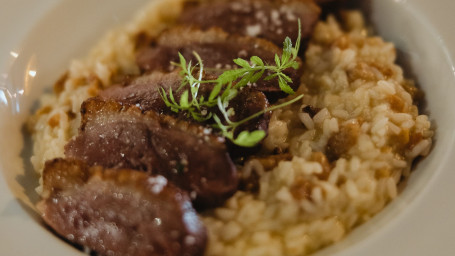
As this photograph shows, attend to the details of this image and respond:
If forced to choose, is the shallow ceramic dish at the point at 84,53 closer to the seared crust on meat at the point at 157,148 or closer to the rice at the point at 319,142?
the rice at the point at 319,142

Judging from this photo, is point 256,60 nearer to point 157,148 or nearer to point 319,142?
point 319,142

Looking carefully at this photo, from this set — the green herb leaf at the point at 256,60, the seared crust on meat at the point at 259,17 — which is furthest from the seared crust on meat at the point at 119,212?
the seared crust on meat at the point at 259,17

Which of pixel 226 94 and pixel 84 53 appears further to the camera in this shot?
pixel 84 53

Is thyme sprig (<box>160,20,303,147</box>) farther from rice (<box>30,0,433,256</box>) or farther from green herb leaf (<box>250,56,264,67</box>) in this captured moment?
rice (<box>30,0,433,256</box>)

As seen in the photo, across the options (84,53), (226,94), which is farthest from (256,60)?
(84,53)

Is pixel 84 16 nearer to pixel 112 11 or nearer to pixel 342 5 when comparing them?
pixel 112 11

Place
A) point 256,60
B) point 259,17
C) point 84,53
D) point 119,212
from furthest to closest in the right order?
point 84,53 < point 259,17 < point 256,60 < point 119,212
